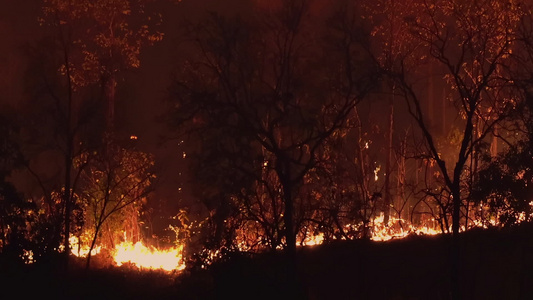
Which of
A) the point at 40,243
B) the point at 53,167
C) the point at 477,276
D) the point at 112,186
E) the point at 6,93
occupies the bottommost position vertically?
the point at 477,276

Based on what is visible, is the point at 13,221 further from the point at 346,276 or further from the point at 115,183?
the point at 346,276

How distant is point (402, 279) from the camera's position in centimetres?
1792

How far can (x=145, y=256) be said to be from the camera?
24.2 metres

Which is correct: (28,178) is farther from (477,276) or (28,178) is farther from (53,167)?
(477,276)

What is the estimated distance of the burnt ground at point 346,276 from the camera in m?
15.0

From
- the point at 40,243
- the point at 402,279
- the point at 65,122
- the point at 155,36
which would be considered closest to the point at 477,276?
the point at 402,279

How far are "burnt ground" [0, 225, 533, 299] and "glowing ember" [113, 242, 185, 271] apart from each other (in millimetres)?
3541

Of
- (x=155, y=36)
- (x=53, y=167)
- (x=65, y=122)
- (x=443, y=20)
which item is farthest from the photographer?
(x=53, y=167)

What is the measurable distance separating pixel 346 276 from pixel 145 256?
27.8 feet

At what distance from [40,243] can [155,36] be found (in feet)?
33.8

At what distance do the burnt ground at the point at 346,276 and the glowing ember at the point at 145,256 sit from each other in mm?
3541

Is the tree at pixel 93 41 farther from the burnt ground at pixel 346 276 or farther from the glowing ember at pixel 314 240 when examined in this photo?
the glowing ember at pixel 314 240

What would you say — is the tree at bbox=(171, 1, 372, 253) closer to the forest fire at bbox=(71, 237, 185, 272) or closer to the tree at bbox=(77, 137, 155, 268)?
the tree at bbox=(77, 137, 155, 268)

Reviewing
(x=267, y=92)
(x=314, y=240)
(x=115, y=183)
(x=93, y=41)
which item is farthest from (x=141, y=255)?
(x=267, y=92)
